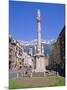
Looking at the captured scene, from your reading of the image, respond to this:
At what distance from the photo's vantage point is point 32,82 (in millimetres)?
2209

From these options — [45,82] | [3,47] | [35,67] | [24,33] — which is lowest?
[45,82]

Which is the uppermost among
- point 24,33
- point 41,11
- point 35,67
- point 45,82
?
point 41,11

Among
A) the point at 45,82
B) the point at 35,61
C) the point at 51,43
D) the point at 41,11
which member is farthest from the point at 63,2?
the point at 45,82

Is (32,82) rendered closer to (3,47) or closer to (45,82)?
(45,82)

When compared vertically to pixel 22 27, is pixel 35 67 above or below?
below

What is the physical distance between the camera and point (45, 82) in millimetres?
2250

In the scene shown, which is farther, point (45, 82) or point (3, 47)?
point (45, 82)

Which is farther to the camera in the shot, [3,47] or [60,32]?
[60,32]

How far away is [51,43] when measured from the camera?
2287 millimetres

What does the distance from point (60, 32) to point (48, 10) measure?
0.26 m

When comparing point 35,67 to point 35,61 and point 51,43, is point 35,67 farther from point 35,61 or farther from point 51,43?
point 51,43

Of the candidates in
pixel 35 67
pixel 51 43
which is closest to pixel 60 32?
pixel 51 43

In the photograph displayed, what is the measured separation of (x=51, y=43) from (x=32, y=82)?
1.47 ft

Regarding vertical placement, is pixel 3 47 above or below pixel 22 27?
below
